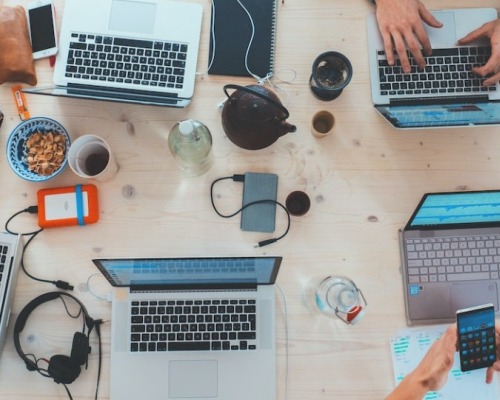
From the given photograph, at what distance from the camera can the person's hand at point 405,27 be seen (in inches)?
40.3

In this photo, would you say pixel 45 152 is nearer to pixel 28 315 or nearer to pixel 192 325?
pixel 28 315

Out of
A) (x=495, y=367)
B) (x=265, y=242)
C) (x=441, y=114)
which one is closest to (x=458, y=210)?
(x=441, y=114)

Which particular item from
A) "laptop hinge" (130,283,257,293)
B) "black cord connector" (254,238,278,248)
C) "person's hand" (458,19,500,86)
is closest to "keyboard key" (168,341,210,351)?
"laptop hinge" (130,283,257,293)

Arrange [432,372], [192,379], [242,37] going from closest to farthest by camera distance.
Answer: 1. [432,372]
2. [192,379]
3. [242,37]

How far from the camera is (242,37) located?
1.09m

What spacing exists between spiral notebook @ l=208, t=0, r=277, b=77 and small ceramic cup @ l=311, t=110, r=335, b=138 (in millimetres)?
170

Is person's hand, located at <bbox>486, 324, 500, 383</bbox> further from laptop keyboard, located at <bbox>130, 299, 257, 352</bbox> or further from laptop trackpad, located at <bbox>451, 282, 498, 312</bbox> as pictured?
laptop keyboard, located at <bbox>130, 299, 257, 352</bbox>

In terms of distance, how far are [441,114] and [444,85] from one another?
7 centimetres

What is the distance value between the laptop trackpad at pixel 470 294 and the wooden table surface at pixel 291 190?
12cm

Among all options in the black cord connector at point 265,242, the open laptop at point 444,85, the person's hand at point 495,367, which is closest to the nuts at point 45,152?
the black cord connector at point 265,242

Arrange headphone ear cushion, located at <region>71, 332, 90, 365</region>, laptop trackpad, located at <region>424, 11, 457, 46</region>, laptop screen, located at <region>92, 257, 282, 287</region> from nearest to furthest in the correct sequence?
laptop screen, located at <region>92, 257, 282, 287</region>, headphone ear cushion, located at <region>71, 332, 90, 365</region>, laptop trackpad, located at <region>424, 11, 457, 46</region>

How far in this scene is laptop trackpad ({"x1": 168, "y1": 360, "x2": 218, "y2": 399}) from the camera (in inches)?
38.1

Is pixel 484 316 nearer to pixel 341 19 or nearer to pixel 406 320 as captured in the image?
pixel 406 320

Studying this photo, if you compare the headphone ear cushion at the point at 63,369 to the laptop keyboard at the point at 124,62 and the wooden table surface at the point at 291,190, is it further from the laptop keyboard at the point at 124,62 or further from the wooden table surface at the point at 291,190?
the laptop keyboard at the point at 124,62
